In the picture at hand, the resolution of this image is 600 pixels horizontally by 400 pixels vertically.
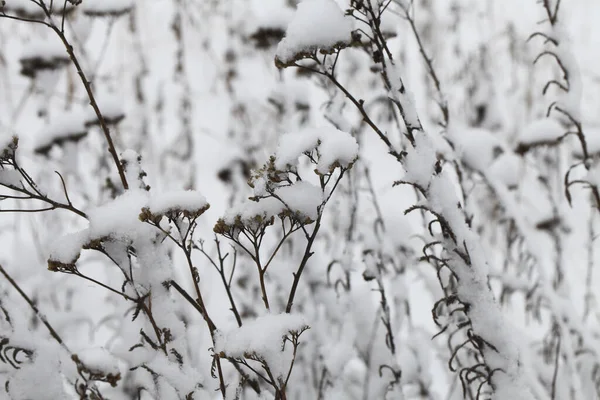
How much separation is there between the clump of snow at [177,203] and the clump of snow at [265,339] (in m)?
0.19

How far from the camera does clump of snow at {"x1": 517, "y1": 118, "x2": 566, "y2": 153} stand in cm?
170

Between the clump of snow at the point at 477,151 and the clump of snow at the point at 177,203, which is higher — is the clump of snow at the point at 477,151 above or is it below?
above

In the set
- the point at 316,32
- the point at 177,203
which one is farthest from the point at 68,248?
the point at 316,32

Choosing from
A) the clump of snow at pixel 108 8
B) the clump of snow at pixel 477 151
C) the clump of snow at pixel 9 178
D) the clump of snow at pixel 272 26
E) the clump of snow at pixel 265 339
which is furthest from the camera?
the clump of snow at pixel 272 26

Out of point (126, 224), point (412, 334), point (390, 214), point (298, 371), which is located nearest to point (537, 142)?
point (390, 214)

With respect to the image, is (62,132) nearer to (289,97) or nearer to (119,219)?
(289,97)

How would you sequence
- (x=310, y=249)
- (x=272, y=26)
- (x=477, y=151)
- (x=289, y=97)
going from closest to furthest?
(x=477, y=151) → (x=310, y=249) → (x=272, y=26) → (x=289, y=97)

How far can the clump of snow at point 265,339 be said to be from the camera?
2.53 feet

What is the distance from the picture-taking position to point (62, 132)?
2061mm

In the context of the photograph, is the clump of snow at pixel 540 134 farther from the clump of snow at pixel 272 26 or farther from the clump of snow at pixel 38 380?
the clump of snow at pixel 38 380

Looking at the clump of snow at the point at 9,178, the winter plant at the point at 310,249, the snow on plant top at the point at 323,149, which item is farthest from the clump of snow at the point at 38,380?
the snow on plant top at the point at 323,149

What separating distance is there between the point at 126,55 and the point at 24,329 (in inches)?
250

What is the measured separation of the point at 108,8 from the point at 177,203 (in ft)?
4.68

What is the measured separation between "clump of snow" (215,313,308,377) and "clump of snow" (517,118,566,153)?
1209mm
